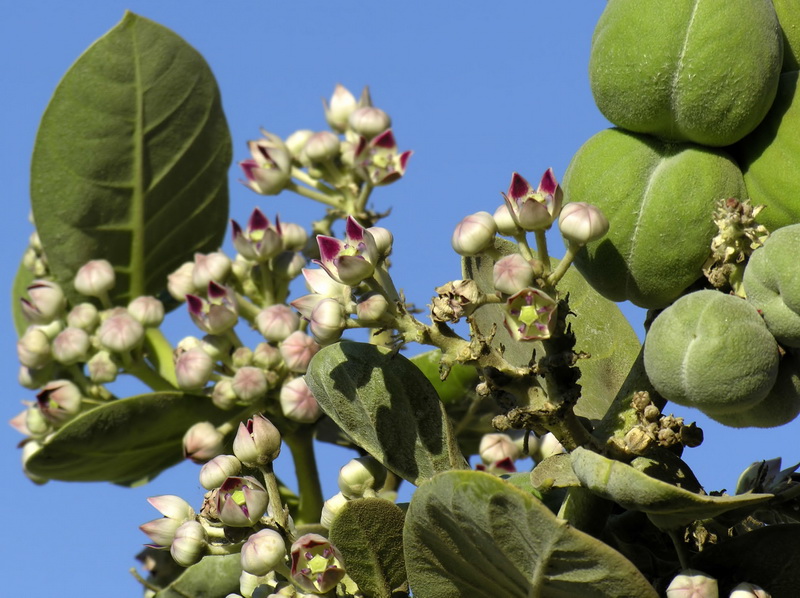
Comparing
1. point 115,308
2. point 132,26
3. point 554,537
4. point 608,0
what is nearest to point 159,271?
point 115,308

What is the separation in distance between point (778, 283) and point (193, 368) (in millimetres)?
1484

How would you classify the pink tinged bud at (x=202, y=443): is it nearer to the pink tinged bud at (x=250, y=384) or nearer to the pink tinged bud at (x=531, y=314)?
the pink tinged bud at (x=250, y=384)

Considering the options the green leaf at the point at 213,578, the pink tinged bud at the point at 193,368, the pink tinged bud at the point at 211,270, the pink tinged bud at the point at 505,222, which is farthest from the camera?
the pink tinged bud at the point at 211,270

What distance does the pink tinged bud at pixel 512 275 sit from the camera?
5.44ft

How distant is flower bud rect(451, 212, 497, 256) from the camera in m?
1.81

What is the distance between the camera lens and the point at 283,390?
2656 mm

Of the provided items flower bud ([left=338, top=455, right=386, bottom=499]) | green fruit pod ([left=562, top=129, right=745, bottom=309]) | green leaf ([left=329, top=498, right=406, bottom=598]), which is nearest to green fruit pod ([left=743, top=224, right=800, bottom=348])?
green fruit pod ([left=562, top=129, right=745, bottom=309])

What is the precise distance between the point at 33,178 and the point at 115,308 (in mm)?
362

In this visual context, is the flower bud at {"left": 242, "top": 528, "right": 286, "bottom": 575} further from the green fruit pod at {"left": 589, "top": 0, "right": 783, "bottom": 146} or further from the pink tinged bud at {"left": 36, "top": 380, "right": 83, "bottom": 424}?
the pink tinged bud at {"left": 36, "top": 380, "right": 83, "bottom": 424}

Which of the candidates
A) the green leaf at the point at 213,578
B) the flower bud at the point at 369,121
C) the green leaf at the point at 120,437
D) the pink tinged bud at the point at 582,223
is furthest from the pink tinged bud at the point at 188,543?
the flower bud at the point at 369,121

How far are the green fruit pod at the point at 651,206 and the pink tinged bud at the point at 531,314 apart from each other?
187 mm

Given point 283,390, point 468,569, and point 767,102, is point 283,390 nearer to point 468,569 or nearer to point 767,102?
point 468,569

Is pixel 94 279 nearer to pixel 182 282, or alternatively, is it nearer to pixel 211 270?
pixel 182 282

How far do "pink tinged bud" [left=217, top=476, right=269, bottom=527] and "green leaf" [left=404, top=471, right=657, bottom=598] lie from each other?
0.99 ft
